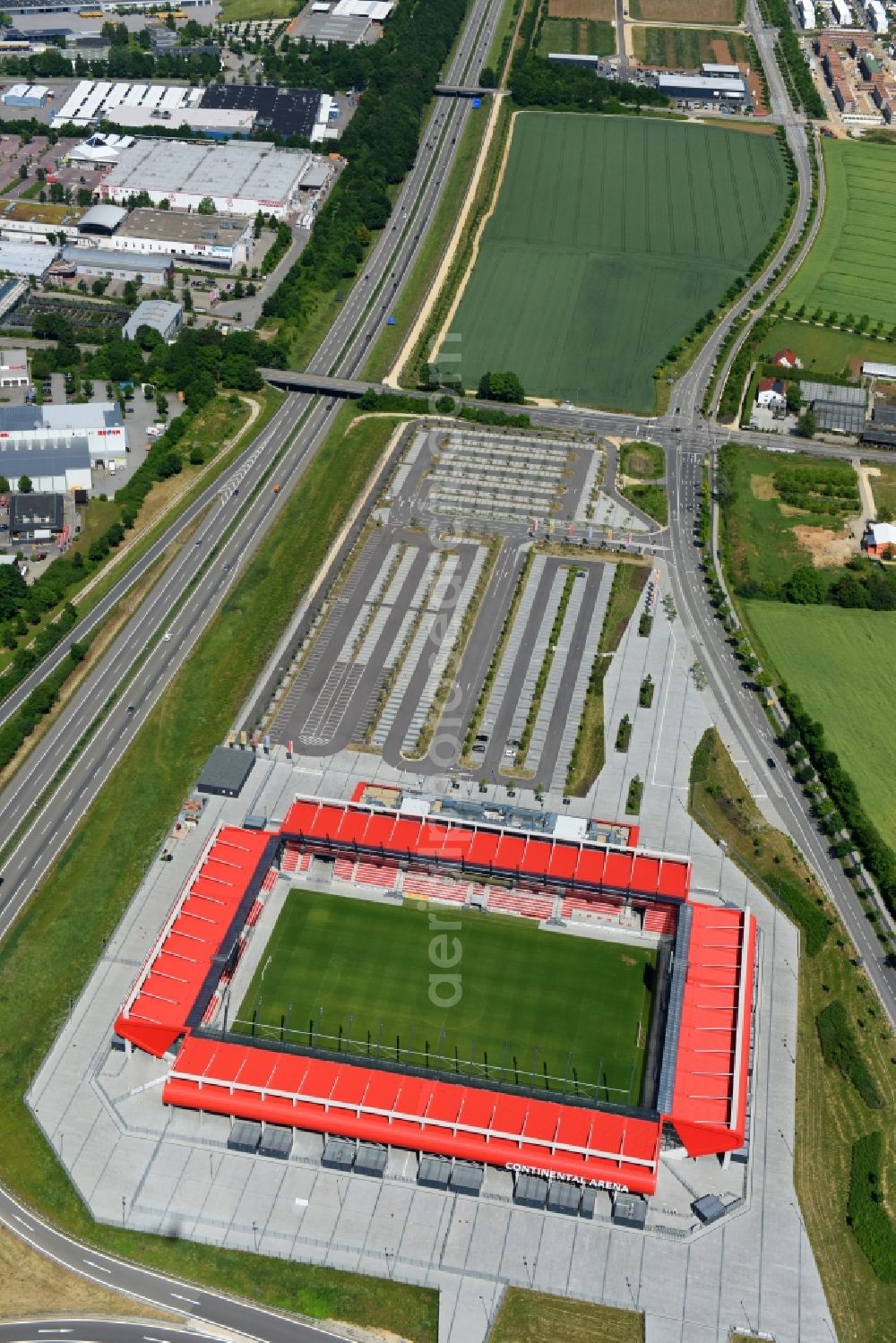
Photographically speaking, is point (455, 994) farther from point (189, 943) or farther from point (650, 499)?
point (650, 499)

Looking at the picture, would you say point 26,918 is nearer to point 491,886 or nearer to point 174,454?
point 491,886

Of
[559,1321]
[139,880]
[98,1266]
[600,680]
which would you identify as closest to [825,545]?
[600,680]

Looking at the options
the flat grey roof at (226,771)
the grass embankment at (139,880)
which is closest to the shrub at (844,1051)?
the grass embankment at (139,880)

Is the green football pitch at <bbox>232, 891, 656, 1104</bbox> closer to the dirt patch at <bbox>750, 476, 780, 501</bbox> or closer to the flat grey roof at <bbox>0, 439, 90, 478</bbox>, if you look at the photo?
the flat grey roof at <bbox>0, 439, 90, 478</bbox>

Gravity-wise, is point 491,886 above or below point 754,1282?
above

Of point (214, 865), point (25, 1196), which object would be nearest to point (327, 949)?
point (214, 865)

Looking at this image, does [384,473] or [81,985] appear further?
[384,473]
